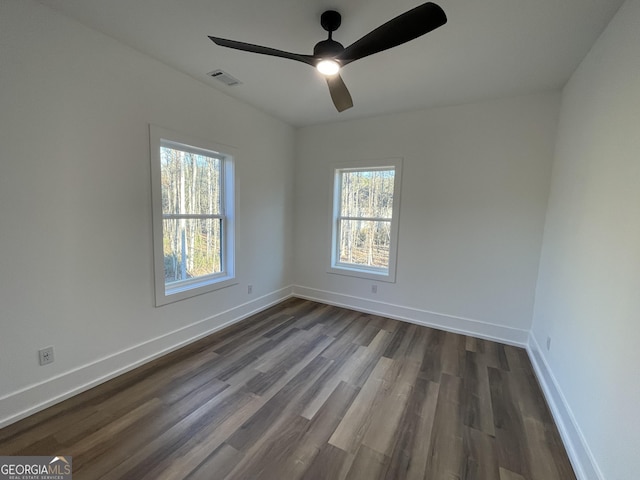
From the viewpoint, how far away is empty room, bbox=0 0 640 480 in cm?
153

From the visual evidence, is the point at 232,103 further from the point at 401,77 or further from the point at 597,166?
the point at 597,166

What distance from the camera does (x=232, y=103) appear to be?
10.1ft

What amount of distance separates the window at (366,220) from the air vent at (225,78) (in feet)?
5.60

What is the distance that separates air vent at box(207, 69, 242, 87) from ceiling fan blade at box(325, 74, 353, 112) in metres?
1.16

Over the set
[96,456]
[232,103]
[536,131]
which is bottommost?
[96,456]

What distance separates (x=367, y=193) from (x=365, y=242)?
70 centimetres

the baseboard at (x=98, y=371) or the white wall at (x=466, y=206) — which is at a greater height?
the white wall at (x=466, y=206)

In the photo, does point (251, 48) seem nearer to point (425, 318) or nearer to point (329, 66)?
point (329, 66)

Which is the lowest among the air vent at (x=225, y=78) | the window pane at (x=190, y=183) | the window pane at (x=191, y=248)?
the window pane at (x=191, y=248)

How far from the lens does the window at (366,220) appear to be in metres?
3.59

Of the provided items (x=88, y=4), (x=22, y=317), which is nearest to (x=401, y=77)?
(x=88, y=4)

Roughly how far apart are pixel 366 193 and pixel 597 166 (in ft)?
7.90

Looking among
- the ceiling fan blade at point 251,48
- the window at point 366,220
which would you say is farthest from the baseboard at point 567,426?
→ the ceiling fan blade at point 251,48

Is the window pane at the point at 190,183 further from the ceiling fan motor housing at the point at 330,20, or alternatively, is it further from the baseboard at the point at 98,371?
the ceiling fan motor housing at the point at 330,20
